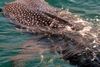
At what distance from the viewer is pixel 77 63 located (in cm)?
513

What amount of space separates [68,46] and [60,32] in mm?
817

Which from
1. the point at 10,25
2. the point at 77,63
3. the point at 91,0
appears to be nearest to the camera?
the point at 77,63

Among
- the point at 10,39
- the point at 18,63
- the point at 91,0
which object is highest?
the point at 91,0

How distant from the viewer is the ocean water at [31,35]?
223 inches

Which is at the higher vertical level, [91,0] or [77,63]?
[91,0]

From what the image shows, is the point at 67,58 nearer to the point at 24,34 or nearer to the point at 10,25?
the point at 24,34

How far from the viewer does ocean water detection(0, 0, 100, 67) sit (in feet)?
18.6

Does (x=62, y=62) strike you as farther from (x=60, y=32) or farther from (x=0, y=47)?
(x=0, y=47)

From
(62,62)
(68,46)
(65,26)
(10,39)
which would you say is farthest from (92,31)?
(10,39)

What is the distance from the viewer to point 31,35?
22.7 feet

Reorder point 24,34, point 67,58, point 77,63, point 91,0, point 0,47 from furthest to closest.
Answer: point 91,0
point 24,34
point 0,47
point 67,58
point 77,63

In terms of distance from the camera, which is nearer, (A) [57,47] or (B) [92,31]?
(A) [57,47]

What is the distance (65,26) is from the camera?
6762 mm

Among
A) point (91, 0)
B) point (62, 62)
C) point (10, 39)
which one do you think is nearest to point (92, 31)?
point (62, 62)
